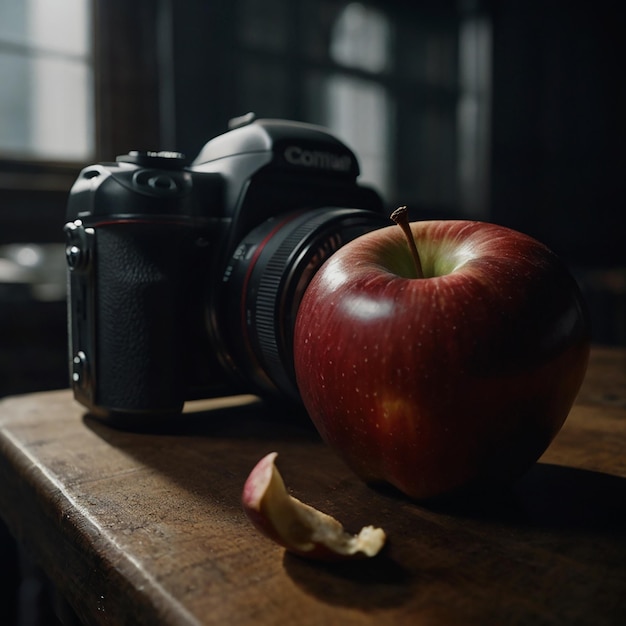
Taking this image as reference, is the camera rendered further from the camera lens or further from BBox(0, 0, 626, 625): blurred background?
BBox(0, 0, 626, 625): blurred background

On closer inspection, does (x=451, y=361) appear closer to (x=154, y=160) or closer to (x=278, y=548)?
(x=278, y=548)

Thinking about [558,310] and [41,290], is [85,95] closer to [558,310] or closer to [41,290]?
[41,290]

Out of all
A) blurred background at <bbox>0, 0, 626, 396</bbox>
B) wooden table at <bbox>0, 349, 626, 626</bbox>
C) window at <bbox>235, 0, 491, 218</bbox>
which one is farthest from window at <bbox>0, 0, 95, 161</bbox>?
wooden table at <bbox>0, 349, 626, 626</bbox>

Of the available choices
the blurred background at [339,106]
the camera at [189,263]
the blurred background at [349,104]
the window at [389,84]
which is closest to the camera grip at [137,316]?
the camera at [189,263]

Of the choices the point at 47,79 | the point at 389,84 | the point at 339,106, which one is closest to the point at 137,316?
the point at 47,79

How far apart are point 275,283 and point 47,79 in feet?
3.19

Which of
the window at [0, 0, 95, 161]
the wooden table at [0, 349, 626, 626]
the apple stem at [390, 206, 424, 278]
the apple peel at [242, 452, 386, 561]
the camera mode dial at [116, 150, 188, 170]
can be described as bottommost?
the wooden table at [0, 349, 626, 626]

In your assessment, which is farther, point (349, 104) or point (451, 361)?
point (349, 104)

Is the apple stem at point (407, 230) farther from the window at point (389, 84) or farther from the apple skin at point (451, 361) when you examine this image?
the window at point (389, 84)

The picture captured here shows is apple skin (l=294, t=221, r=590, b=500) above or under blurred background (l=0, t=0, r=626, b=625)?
under

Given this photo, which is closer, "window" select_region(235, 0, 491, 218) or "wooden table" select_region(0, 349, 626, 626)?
"wooden table" select_region(0, 349, 626, 626)

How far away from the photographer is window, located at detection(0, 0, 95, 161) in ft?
3.77

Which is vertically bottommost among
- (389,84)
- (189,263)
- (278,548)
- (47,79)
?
(278,548)

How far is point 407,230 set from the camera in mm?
329
